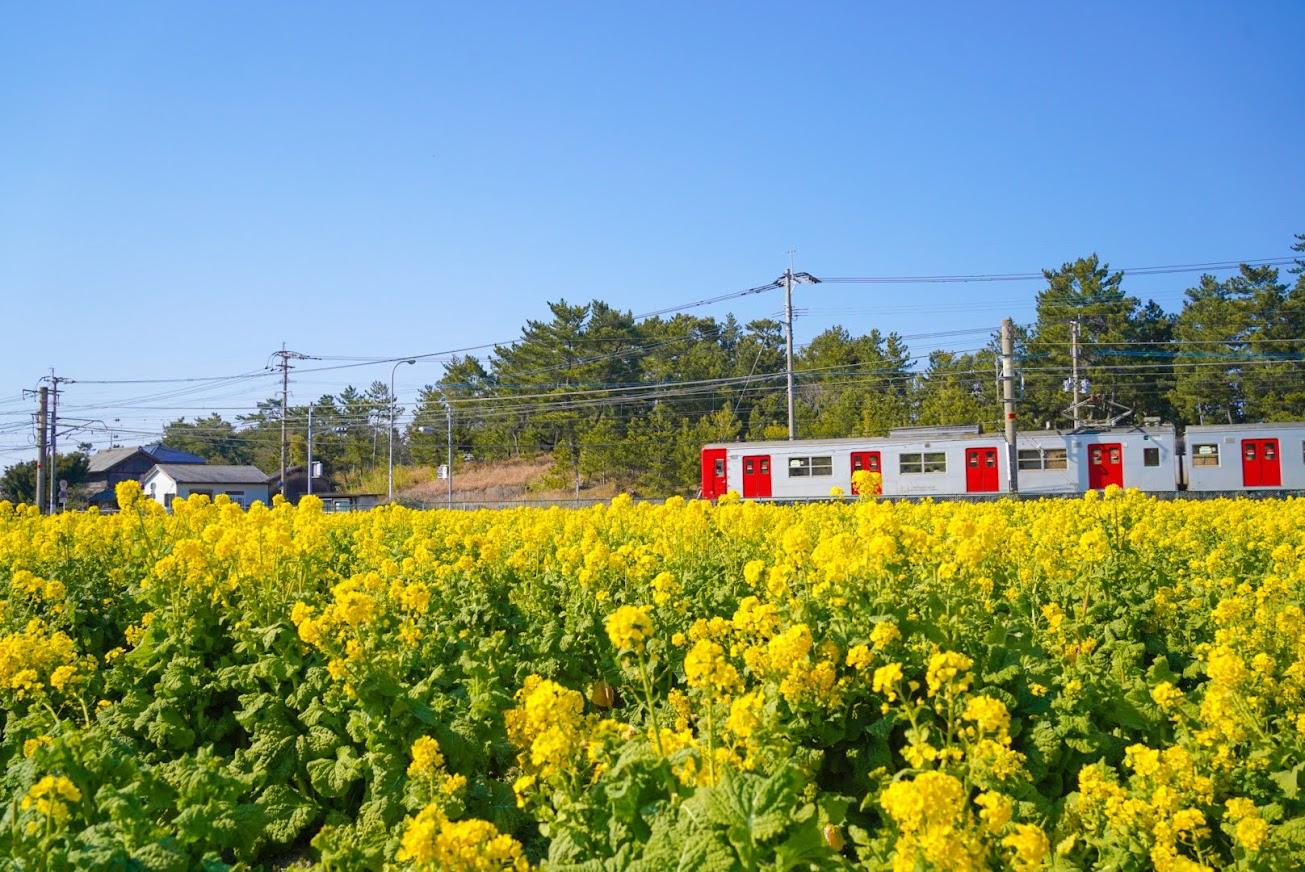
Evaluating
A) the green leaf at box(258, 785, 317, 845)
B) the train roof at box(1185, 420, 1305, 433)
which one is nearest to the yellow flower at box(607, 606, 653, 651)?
the green leaf at box(258, 785, 317, 845)

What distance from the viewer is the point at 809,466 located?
29.3 metres

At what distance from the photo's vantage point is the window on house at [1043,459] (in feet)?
90.1

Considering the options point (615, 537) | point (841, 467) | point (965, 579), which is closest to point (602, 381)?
point (841, 467)

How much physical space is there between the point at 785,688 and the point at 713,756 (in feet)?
2.01

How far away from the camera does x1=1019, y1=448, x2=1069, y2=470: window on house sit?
90.1 feet

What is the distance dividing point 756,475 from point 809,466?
183 centimetres

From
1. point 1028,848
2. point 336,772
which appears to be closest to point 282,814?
point 336,772

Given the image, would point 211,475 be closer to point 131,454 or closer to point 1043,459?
point 131,454

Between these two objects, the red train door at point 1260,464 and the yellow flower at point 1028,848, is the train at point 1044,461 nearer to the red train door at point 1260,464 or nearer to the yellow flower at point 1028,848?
the red train door at point 1260,464

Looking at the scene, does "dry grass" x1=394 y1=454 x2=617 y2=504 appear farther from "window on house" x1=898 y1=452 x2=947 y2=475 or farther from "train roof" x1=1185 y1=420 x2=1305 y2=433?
"train roof" x1=1185 y1=420 x2=1305 y2=433

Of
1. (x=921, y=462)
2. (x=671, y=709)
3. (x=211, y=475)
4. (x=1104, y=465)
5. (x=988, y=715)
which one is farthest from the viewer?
(x=211, y=475)

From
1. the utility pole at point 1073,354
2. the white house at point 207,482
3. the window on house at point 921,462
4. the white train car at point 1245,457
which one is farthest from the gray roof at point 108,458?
the white train car at point 1245,457

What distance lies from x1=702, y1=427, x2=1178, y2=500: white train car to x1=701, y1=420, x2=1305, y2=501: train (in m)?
0.03

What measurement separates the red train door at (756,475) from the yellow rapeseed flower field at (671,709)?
903 inches
